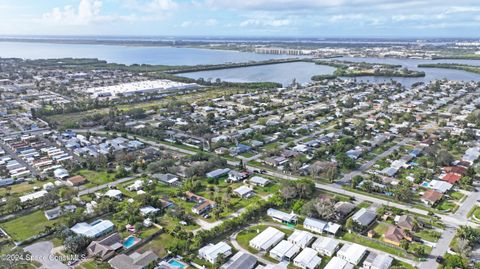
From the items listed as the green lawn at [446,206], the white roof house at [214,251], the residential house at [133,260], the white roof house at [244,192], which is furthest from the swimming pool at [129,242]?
the green lawn at [446,206]

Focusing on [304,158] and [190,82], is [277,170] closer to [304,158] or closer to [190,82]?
[304,158]

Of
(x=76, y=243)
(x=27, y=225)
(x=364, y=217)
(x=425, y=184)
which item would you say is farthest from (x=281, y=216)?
(x=27, y=225)

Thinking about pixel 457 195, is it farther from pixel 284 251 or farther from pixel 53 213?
pixel 53 213

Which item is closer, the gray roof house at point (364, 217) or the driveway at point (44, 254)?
the driveway at point (44, 254)

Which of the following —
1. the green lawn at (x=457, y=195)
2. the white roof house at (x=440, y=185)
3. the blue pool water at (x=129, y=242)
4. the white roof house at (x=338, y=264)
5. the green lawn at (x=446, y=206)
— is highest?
the white roof house at (x=440, y=185)

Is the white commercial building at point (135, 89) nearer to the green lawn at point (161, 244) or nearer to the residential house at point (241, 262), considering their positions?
the green lawn at point (161, 244)

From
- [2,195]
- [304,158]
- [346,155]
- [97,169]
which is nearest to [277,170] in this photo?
[304,158]
